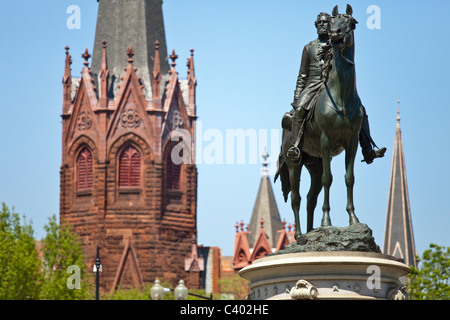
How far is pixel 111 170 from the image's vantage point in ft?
326

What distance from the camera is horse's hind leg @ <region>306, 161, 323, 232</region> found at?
23562 mm

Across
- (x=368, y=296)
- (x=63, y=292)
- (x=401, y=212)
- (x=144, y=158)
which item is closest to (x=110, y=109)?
(x=144, y=158)

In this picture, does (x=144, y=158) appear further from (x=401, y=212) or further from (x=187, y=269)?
(x=401, y=212)

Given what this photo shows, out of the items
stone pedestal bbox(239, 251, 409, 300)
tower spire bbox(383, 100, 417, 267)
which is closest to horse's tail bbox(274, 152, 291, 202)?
stone pedestal bbox(239, 251, 409, 300)

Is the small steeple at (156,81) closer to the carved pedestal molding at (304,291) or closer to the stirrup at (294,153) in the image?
the stirrup at (294,153)

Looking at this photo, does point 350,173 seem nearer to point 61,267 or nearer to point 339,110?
point 339,110

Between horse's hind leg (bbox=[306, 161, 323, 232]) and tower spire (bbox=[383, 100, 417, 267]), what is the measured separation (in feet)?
429

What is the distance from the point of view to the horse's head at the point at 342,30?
21.8 metres

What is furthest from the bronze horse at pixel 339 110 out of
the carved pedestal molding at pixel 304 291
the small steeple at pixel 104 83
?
the small steeple at pixel 104 83

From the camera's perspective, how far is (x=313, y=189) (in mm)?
23672

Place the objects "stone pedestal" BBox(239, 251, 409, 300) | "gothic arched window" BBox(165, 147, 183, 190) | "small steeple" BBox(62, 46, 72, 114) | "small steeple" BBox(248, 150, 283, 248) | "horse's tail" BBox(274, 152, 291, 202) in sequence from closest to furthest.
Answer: "stone pedestal" BBox(239, 251, 409, 300), "horse's tail" BBox(274, 152, 291, 202), "gothic arched window" BBox(165, 147, 183, 190), "small steeple" BBox(62, 46, 72, 114), "small steeple" BBox(248, 150, 283, 248)

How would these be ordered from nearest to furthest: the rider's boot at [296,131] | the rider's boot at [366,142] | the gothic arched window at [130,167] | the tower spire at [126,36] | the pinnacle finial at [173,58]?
the rider's boot at [296,131], the rider's boot at [366,142], the gothic arched window at [130,167], the pinnacle finial at [173,58], the tower spire at [126,36]

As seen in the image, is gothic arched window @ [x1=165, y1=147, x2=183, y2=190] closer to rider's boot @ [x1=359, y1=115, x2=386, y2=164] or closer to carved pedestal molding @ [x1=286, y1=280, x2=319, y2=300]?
rider's boot @ [x1=359, y1=115, x2=386, y2=164]

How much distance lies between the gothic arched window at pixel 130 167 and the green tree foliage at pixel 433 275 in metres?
43.0
